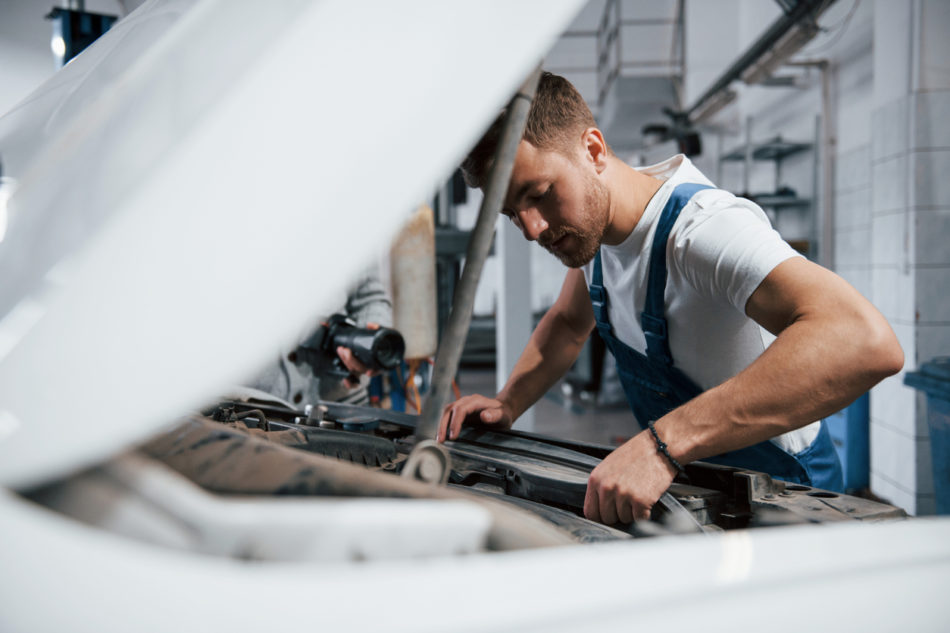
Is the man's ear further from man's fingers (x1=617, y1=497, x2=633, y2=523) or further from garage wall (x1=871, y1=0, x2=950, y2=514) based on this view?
garage wall (x1=871, y1=0, x2=950, y2=514)

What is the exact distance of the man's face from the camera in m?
1.14

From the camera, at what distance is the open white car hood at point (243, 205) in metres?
0.43

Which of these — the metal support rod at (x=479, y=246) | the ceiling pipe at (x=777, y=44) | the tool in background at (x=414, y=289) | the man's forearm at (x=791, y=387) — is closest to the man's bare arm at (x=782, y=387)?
the man's forearm at (x=791, y=387)

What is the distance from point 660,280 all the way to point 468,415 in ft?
1.76

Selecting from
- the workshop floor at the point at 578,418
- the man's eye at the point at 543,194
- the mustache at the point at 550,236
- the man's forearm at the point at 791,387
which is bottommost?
the workshop floor at the point at 578,418

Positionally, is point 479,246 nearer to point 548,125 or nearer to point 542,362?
point 548,125

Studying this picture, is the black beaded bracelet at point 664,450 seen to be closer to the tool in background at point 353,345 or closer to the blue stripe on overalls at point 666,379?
the blue stripe on overalls at point 666,379

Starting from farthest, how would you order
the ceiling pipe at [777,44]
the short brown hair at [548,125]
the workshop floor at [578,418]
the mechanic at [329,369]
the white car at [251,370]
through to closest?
1. the workshop floor at [578,418]
2. the ceiling pipe at [777,44]
3. the mechanic at [329,369]
4. the short brown hair at [548,125]
5. the white car at [251,370]

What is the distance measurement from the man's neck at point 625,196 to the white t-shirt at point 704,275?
0.02 m

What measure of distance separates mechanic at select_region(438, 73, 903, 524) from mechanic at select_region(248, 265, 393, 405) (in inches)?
24.5

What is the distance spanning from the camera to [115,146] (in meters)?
0.56

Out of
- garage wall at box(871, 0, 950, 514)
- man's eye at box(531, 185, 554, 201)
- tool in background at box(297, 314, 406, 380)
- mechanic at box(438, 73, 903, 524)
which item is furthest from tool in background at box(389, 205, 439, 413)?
garage wall at box(871, 0, 950, 514)

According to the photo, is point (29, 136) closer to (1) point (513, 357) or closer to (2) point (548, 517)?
(2) point (548, 517)

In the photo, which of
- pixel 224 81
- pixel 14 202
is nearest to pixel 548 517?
pixel 224 81
